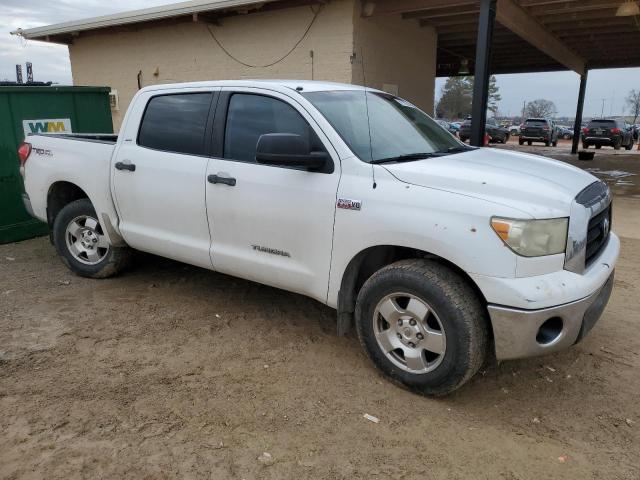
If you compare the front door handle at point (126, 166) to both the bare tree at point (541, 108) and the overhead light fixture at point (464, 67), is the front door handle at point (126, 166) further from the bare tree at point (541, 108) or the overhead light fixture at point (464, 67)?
the bare tree at point (541, 108)

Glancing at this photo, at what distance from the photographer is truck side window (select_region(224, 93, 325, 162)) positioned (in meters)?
3.69

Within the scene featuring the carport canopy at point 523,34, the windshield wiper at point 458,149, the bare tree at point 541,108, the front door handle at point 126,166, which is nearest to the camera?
the windshield wiper at point 458,149

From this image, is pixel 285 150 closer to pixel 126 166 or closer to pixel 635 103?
pixel 126 166

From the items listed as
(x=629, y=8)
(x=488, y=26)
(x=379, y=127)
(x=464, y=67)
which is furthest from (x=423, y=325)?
(x=464, y=67)

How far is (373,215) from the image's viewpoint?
318 centimetres

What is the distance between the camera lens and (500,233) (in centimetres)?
278

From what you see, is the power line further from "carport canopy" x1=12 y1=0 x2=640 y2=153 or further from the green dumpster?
the green dumpster

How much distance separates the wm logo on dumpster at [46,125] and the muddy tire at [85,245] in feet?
6.91

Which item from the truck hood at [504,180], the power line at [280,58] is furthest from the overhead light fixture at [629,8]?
the truck hood at [504,180]

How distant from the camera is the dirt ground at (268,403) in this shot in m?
2.64

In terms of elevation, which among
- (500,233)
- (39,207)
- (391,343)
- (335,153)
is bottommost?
(391,343)

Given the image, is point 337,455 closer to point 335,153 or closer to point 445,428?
point 445,428

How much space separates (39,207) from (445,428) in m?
4.55

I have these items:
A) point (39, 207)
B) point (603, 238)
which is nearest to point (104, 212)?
point (39, 207)
